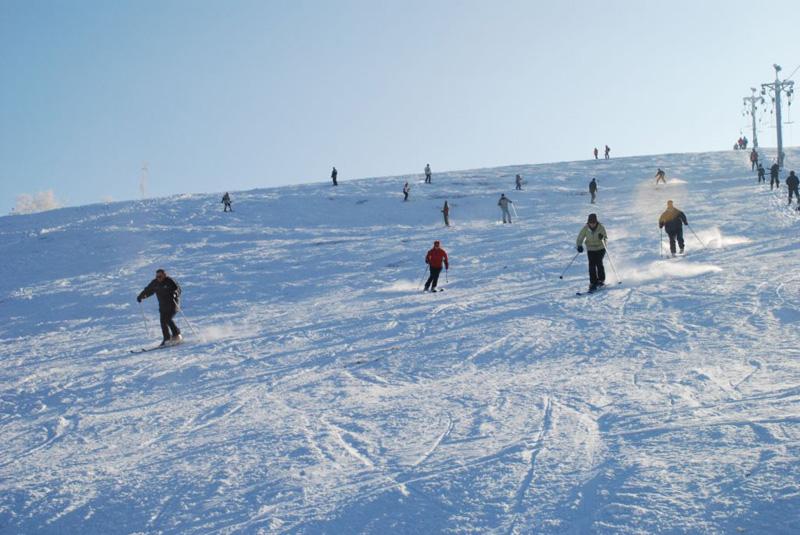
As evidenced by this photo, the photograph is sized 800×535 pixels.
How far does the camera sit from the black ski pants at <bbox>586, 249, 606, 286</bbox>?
46.9ft

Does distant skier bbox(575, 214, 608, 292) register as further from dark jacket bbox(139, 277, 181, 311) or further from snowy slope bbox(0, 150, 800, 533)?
dark jacket bbox(139, 277, 181, 311)

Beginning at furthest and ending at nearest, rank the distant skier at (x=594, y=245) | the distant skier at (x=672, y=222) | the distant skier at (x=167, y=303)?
the distant skier at (x=672, y=222) < the distant skier at (x=594, y=245) < the distant skier at (x=167, y=303)

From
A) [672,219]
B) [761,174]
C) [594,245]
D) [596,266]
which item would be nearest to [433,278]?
[596,266]

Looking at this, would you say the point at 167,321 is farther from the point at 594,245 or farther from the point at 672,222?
the point at 672,222

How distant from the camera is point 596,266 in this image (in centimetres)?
1444

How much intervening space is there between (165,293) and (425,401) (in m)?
7.21

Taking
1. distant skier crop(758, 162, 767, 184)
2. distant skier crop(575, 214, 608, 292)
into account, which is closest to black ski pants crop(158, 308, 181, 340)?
distant skier crop(575, 214, 608, 292)

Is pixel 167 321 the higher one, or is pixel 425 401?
pixel 167 321

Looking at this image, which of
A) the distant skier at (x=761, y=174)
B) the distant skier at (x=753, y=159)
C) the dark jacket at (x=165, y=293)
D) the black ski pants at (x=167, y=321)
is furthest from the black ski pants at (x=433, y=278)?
the distant skier at (x=753, y=159)

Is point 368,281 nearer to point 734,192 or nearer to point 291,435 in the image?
point 291,435

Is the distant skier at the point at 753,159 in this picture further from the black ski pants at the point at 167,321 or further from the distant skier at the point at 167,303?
the black ski pants at the point at 167,321

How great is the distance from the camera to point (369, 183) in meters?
48.0

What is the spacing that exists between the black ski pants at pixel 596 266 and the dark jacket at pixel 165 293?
7894mm

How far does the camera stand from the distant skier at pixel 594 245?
1419cm
